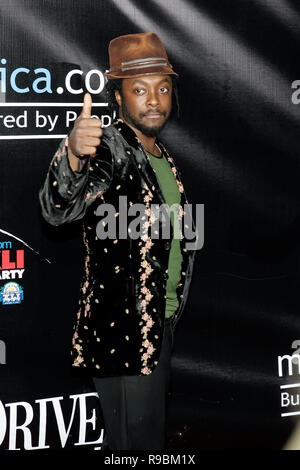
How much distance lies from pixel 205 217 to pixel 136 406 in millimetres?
949

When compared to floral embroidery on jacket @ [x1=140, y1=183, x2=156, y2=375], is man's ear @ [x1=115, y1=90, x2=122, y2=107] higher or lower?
higher

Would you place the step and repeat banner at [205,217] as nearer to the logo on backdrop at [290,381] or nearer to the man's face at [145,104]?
the logo on backdrop at [290,381]

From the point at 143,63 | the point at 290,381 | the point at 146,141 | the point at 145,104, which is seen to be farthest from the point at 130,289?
the point at 290,381

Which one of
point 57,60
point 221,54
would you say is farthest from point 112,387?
point 221,54

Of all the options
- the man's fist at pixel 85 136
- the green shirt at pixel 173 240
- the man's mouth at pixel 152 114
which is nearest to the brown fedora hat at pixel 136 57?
the man's mouth at pixel 152 114

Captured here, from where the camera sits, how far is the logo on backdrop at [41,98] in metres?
2.64

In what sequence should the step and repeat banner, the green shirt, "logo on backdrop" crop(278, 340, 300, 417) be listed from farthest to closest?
"logo on backdrop" crop(278, 340, 300, 417)
the step and repeat banner
the green shirt

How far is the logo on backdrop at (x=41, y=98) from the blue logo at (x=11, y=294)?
0.58 metres

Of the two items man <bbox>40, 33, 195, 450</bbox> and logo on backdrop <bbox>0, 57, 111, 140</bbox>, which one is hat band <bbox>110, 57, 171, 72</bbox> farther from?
logo on backdrop <bbox>0, 57, 111, 140</bbox>

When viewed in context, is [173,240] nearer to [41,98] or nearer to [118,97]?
[118,97]

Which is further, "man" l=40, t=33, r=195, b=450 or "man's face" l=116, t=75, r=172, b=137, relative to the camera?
"man's face" l=116, t=75, r=172, b=137

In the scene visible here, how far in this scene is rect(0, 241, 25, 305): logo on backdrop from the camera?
8.85 ft

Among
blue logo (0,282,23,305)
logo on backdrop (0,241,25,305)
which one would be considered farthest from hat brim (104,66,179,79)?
blue logo (0,282,23,305)

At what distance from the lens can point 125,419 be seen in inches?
92.6
